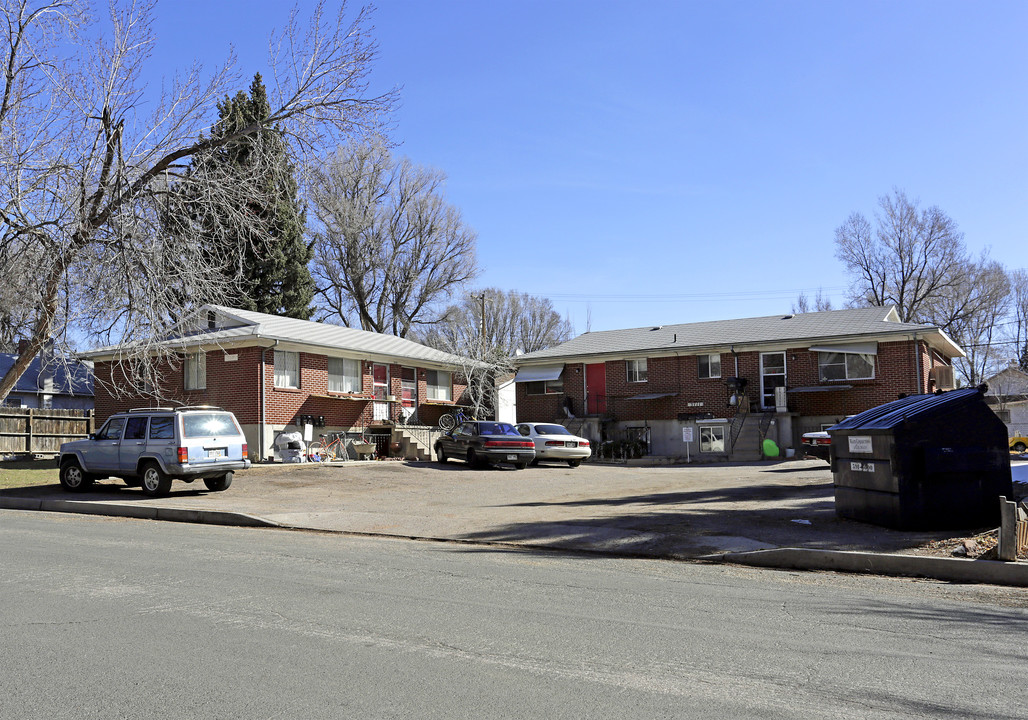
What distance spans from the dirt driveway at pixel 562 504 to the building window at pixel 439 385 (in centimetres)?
1010

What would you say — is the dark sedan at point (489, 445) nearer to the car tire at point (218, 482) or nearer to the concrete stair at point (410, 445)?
the concrete stair at point (410, 445)

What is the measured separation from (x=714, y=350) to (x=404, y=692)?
31.9m

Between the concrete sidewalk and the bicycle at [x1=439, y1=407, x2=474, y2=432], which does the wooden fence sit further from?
the bicycle at [x1=439, y1=407, x2=474, y2=432]

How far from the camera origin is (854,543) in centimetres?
1034

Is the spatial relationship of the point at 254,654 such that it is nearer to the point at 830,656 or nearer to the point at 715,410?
the point at 830,656

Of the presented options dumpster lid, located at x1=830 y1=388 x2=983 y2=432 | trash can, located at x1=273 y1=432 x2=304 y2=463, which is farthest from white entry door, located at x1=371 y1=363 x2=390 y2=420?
dumpster lid, located at x1=830 y1=388 x2=983 y2=432

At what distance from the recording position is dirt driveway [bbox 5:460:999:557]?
11.2 m

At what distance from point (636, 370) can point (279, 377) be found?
15817 millimetres

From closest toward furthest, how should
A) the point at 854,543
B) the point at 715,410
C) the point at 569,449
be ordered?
the point at 854,543
the point at 569,449
the point at 715,410

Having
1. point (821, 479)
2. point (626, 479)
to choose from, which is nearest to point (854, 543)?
point (821, 479)

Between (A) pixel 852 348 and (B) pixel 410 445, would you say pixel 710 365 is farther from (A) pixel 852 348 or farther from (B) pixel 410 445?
(B) pixel 410 445

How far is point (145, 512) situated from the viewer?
15570 millimetres

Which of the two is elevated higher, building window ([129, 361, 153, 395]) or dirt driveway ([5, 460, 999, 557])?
building window ([129, 361, 153, 395])

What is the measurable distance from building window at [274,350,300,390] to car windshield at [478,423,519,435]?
7077 millimetres
